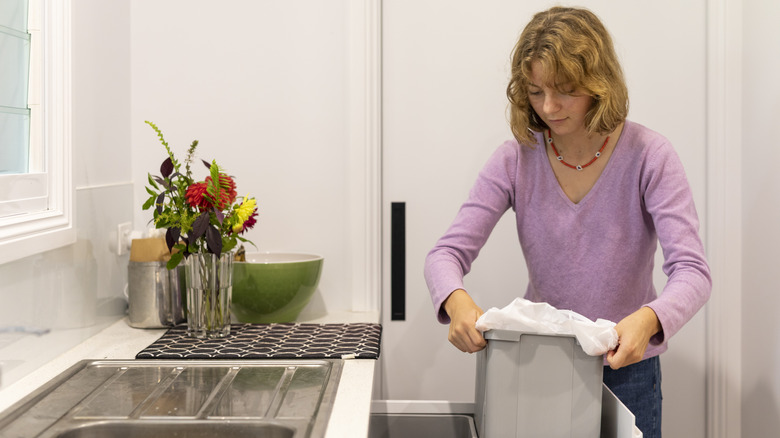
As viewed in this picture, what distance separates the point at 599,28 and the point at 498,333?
25.3 inches

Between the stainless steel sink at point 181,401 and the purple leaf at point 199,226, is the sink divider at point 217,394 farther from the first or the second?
the purple leaf at point 199,226

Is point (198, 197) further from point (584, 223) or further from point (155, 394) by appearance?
point (584, 223)

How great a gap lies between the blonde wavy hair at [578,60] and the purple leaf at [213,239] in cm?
68

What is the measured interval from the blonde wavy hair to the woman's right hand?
0.42 m

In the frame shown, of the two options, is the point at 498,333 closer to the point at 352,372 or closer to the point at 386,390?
the point at 352,372

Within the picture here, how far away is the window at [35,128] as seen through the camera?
55.8 inches

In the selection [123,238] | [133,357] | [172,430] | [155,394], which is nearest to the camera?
[172,430]

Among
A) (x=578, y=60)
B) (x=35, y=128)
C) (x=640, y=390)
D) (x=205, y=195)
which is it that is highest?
(x=578, y=60)

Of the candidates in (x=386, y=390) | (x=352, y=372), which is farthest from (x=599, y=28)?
(x=386, y=390)

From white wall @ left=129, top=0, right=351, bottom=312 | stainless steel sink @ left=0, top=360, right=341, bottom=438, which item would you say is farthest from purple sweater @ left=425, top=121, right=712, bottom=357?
white wall @ left=129, top=0, right=351, bottom=312

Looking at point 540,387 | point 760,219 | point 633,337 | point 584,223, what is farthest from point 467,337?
point 760,219

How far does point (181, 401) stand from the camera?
1298mm

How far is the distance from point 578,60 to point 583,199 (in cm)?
29

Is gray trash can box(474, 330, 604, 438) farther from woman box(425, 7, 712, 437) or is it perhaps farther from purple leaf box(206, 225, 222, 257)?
purple leaf box(206, 225, 222, 257)
